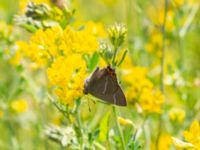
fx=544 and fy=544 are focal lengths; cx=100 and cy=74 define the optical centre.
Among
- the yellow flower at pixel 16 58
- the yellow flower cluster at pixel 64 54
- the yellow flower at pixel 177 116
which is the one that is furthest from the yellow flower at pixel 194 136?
the yellow flower at pixel 16 58

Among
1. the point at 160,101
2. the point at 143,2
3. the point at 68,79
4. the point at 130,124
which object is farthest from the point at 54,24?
the point at 143,2

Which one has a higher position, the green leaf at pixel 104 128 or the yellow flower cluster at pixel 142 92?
the yellow flower cluster at pixel 142 92

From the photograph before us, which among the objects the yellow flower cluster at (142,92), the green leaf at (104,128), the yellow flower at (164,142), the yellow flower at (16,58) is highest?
the yellow flower at (16,58)

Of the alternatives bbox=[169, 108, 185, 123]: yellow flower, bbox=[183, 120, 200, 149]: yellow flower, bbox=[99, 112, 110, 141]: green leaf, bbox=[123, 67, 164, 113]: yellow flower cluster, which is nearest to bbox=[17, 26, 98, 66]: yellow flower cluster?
bbox=[99, 112, 110, 141]: green leaf

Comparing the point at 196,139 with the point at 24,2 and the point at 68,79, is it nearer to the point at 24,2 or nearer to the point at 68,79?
the point at 68,79

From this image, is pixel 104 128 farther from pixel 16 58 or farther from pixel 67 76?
pixel 16 58

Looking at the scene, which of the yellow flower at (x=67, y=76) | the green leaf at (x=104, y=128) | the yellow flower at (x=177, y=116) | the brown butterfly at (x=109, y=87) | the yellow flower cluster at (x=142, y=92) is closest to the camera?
the brown butterfly at (x=109, y=87)

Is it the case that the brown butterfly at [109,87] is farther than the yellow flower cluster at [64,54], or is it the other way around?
the yellow flower cluster at [64,54]

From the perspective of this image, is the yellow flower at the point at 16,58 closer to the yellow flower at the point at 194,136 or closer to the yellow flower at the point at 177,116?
the yellow flower at the point at 177,116
